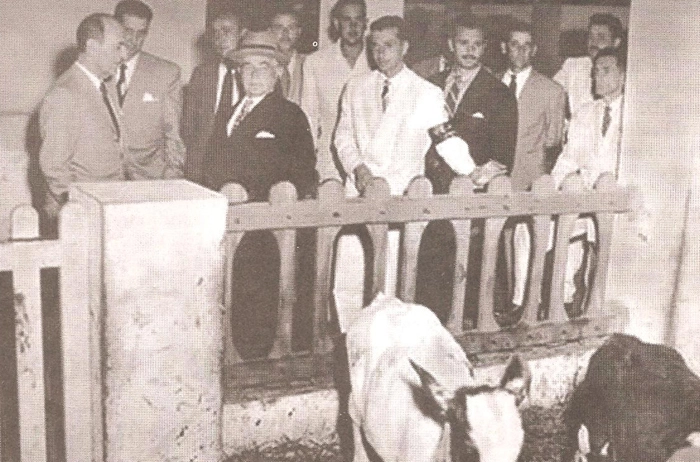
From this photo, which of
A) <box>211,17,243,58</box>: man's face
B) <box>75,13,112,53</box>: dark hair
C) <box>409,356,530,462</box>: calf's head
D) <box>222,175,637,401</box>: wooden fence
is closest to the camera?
<box>409,356,530,462</box>: calf's head

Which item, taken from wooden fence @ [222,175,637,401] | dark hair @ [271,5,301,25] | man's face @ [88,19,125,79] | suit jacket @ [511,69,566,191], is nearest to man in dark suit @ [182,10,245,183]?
dark hair @ [271,5,301,25]

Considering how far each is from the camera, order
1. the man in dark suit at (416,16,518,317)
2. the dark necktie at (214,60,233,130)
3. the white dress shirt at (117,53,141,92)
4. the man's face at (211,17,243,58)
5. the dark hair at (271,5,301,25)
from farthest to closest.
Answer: the dark hair at (271,5,301,25)
the man in dark suit at (416,16,518,317)
the man's face at (211,17,243,58)
the white dress shirt at (117,53,141,92)
the dark necktie at (214,60,233,130)

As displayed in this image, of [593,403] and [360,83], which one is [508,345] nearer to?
[593,403]

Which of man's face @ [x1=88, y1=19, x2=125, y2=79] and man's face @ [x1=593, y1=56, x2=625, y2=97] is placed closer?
man's face @ [x1=88, y1=19, x2=125, y2=79]

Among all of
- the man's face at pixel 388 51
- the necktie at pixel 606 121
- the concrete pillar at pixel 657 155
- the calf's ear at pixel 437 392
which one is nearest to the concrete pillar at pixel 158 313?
the calf's ear at pixel 437 392

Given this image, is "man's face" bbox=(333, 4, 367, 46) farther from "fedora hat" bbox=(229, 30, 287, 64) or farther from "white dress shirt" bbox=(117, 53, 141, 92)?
"white dress shirt" bbox=(117, 53, 141, 92)

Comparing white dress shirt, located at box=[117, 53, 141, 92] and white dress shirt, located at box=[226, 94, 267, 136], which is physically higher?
white dress shirt, located at box=[117, 53, 141, 92]

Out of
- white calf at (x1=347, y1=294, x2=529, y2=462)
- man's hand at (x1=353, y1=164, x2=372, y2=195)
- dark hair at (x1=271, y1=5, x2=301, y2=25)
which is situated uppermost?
dark hair at (x1=271, y1=5, x2=301, y2=25)

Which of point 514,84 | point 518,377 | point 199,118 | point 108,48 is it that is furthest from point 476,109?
point 518,377

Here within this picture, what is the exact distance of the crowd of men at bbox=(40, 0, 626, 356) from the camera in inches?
170

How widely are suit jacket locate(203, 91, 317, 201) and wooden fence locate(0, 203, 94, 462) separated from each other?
4.96 feet

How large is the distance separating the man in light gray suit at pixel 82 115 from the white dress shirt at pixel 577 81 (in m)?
2.58

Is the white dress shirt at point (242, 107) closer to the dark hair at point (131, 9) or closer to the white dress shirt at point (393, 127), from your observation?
the white dress shirt at point (393, 127)

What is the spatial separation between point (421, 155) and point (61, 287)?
2.28 m
